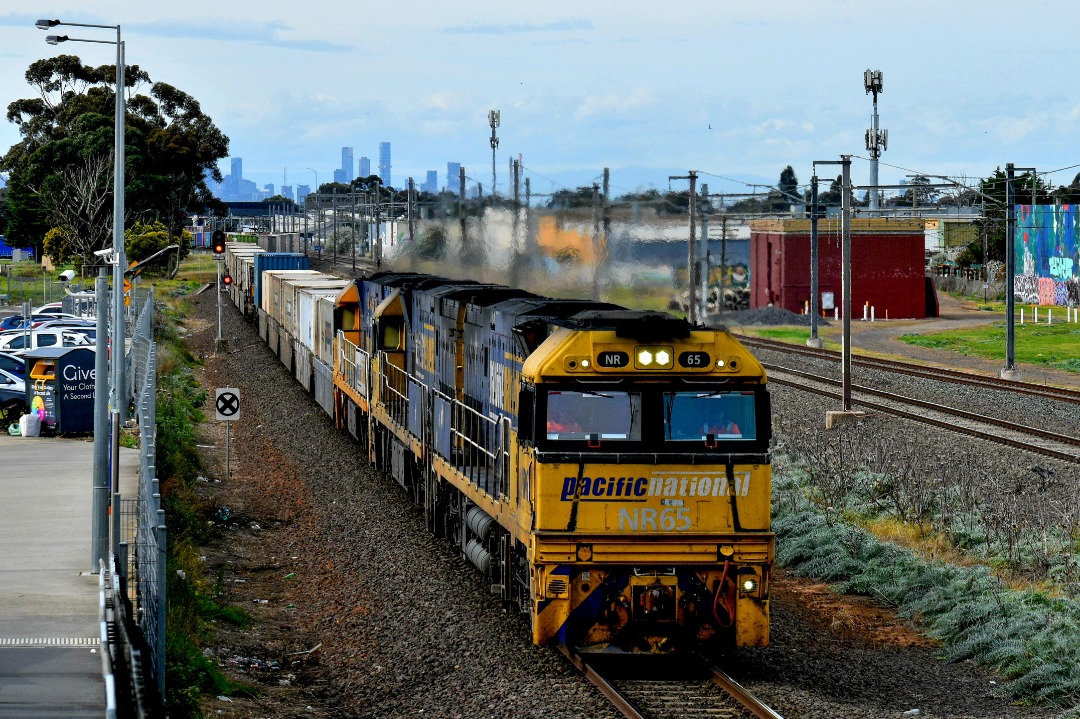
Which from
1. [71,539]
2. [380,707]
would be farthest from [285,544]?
[380,707]

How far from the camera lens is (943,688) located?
1267cm

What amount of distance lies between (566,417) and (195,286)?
9057 centimetres

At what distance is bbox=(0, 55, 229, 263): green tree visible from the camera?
85500 mm

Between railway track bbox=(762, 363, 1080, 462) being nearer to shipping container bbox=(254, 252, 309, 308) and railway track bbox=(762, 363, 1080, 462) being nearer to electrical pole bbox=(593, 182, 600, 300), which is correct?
electrical pole bbox=(593, 182, 600, 300)

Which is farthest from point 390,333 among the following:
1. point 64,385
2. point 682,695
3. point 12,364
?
point 12,364

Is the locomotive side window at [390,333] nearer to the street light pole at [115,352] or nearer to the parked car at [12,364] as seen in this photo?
the street light pole at [115,352]

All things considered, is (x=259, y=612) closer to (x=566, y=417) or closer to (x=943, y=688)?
(x=566, y=417)

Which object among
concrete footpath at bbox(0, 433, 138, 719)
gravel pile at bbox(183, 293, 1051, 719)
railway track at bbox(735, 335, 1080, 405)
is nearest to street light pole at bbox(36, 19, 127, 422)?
concrete footpath at bbox(0, 433, 138, 719)

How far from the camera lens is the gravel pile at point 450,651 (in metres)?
12.1

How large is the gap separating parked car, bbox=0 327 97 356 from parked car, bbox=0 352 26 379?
2.45 m

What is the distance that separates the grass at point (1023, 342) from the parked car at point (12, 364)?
31965mm

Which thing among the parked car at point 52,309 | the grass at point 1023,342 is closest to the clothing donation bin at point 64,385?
the parked car at point 52,309

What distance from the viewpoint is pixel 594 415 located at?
1265 cm

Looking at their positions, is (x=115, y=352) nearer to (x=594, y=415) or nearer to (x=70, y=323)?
(x=594, y=415)
